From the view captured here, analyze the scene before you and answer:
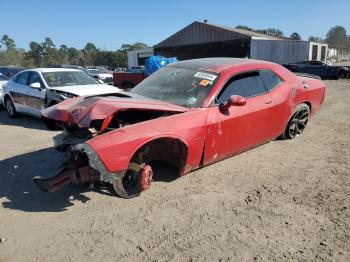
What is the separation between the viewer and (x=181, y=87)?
4.75m

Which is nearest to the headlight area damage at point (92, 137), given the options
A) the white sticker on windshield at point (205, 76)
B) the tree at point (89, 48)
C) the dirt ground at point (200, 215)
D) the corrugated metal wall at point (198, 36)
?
the dirt ground at point (200, 215)

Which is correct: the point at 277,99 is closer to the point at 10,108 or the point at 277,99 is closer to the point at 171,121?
the point at 171,121

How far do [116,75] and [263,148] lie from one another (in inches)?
396

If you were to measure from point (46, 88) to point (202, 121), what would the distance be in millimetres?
5942

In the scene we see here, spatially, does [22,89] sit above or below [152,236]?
above

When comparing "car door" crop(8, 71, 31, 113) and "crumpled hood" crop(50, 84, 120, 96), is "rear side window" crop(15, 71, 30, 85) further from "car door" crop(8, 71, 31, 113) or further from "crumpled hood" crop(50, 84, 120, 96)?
"crumpled hood" crop(50, 84, 120, 96)

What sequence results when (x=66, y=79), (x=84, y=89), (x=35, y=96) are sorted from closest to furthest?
1. (x=84, y=89)
2. (x=35, y=96)
3. (x=66, y=79)

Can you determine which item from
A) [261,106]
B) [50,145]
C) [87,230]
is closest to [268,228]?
[87,230]

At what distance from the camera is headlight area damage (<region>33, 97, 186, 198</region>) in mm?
3607

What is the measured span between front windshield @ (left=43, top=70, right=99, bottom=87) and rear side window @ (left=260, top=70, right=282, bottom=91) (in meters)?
5.53

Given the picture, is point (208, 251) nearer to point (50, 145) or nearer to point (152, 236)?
point (152, 236)

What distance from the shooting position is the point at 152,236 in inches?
130

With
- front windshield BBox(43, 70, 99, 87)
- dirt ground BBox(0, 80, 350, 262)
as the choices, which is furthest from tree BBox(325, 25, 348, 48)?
dirt ground BBox(0, 80, 350, 262)

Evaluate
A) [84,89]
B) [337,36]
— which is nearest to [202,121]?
[84,89]
